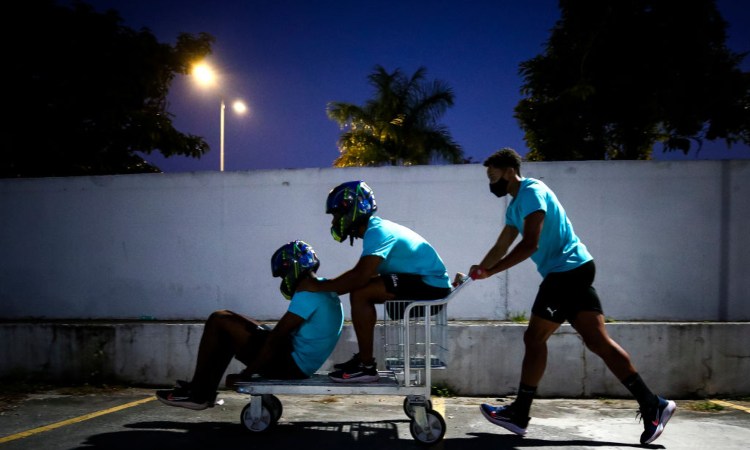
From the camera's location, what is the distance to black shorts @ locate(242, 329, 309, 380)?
3.85m

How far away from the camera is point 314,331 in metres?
3.89

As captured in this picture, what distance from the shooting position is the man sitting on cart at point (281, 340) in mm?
3854

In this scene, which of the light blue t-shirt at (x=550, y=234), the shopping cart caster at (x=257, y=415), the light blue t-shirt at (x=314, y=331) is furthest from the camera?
the shopping cart caster at (x=257, y=415)

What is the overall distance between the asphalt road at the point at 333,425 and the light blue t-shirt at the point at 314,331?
54 cm

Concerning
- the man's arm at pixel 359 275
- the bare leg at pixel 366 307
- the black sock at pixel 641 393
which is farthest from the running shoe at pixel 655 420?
the man's arm at pixel 359 275

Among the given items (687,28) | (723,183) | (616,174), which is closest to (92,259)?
(616,174)

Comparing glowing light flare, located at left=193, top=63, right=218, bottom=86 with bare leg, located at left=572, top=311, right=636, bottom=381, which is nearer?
bare leg, located at left=572, top=311, right=636, bottom=381

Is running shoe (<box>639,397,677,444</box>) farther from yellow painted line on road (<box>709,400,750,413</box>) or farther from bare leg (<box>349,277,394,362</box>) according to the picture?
bare leg (<box>349,277,394,362</box>)

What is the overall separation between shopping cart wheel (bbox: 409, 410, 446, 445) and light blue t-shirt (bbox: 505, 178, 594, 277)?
46.2 inches

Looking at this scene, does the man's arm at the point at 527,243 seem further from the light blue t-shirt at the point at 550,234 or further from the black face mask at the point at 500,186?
the black face mask at the point at 500,186

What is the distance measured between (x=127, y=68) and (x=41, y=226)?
22.1ft

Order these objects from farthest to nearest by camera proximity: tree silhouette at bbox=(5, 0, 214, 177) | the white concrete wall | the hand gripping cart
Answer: tree silhouette at bbox=(5, 0, 214, 177) → the white concrete wall → the hand gripping cart

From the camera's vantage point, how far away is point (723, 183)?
600 centimetres

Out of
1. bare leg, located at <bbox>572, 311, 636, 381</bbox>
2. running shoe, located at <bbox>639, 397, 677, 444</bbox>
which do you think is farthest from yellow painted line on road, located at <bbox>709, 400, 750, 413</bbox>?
bare leg, located at <bbox>572, 311, 636, 381</bbox>
